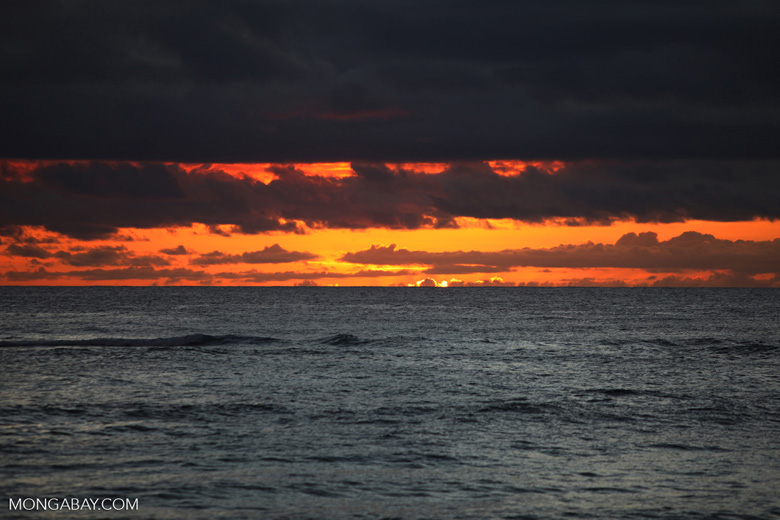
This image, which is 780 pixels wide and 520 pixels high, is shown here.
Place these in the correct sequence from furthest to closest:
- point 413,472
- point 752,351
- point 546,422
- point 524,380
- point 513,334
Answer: point 513,334
point 752,351
point 524,380
point 546,422
point 413,472

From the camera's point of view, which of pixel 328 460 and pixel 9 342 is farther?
pixel 9 342

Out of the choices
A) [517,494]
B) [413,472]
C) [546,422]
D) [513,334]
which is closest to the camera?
[517,494]

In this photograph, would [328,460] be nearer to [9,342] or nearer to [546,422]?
[546,422]

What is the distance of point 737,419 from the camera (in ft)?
98.1

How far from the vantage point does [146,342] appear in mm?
63750

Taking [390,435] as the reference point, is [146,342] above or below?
below

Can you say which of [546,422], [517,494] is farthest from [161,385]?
[517,494]

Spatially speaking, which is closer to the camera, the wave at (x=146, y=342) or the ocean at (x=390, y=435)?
the ocean at (x=390, y=435)

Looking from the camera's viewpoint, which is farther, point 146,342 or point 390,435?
point 146,342

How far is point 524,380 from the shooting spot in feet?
137

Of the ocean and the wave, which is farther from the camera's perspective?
the wave

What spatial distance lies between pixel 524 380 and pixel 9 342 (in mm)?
46509

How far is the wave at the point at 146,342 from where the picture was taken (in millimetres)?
60312

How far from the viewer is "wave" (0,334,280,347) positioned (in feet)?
198
